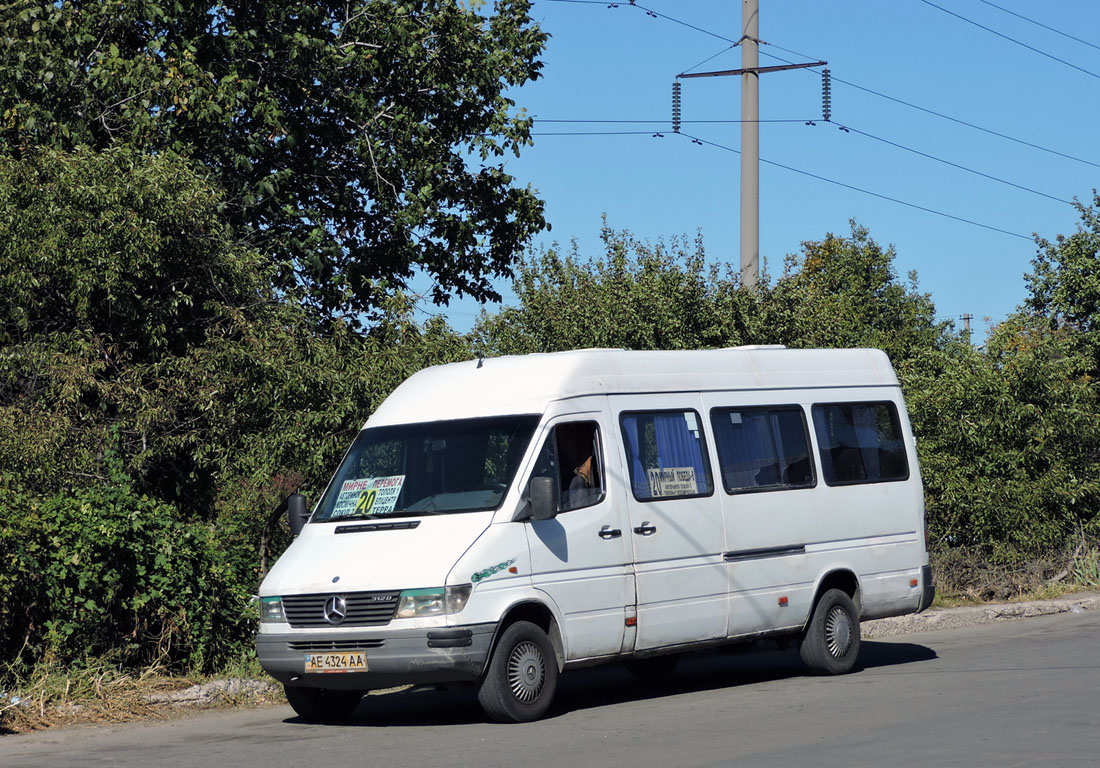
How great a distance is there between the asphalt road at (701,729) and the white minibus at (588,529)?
426mm

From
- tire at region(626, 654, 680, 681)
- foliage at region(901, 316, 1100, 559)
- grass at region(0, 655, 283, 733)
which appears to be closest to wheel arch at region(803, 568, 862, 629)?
tire at region(626, 654, 680, 681)

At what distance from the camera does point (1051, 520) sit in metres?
18.5

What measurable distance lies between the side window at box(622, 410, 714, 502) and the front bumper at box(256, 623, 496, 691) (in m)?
1.95

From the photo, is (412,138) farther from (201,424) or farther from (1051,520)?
(1051,520)

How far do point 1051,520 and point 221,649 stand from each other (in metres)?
11.4

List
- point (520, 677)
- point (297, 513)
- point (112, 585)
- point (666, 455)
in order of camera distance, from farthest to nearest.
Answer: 1. point (666, 455)
2. point (297, 513)
3. point (112, 585)
4. point (520, 677)

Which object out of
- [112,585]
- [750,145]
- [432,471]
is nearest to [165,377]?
[112,585]

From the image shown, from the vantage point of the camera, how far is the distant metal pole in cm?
1867

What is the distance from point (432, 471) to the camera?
10375 millimetres

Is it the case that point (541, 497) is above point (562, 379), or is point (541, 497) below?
below

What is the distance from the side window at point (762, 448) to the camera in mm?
11633

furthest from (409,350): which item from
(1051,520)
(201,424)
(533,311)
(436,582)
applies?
(1051,520)

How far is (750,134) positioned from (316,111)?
5.88 meters

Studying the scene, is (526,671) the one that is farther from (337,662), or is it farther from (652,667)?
(652,667)
